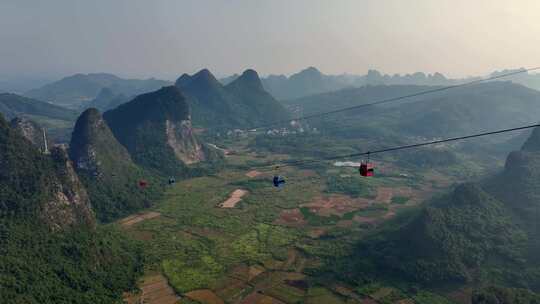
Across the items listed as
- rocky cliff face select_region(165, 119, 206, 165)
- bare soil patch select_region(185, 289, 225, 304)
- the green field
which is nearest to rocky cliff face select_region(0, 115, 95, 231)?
the green field

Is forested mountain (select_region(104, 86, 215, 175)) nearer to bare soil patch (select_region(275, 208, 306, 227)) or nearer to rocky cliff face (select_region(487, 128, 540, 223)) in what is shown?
bare soil patch (select_region(275, 208, 306, 227))

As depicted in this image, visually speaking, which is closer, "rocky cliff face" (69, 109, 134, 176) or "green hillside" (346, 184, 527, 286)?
"green hillside" (346, 184, 527, 286)

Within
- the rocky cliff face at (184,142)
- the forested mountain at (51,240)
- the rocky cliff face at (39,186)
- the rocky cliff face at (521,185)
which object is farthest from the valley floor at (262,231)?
the rocky cliff face at (521,185)

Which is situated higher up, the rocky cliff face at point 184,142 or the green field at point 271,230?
the rocky cliff face at point 184,142

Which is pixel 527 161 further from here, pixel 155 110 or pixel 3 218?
pixel 155 110

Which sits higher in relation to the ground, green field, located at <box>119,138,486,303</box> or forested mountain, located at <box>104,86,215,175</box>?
forested mountain, located at <box>104,86,215,175</box>

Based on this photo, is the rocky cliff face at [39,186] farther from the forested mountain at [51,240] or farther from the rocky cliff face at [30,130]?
the rocky cliff face at [30,130]

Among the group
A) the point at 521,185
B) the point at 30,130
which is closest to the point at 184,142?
the point at 30,130

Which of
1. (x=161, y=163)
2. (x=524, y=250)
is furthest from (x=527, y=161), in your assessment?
(x=161, y=163)
